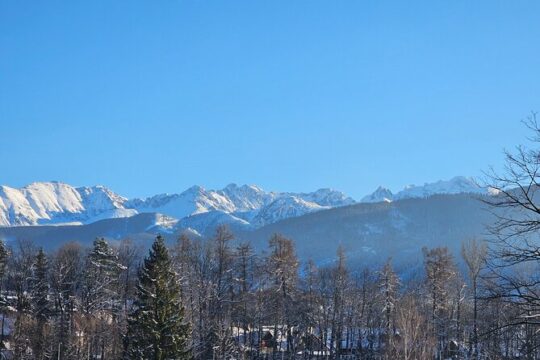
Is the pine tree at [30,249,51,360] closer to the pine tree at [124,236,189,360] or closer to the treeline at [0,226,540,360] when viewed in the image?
the treeline at [0,226,540,360]

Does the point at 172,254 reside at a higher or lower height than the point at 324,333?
higher

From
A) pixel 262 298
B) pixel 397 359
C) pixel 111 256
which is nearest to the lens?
pixel 397 359

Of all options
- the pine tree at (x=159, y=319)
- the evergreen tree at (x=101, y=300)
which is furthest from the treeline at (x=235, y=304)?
the pine tree at (x=159, y=319)

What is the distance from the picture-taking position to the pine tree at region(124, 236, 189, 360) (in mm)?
38688

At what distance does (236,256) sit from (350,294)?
14.5m

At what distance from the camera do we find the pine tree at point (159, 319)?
38688mm

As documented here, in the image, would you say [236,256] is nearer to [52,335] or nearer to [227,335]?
[227,335]

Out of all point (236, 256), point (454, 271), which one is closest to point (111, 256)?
point (236, 256)

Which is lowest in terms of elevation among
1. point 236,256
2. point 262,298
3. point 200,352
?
point 200,352

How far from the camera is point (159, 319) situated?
128 ft

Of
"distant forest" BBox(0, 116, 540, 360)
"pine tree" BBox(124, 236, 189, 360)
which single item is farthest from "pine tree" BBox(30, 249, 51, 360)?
"pine tree" BBox(124, 236, 189, 360)

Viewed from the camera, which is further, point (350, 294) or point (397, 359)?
point (350, 294)

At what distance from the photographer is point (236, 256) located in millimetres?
62219

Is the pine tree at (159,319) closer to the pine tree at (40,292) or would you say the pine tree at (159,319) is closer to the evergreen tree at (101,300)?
the evergreen tree at (101,300)
